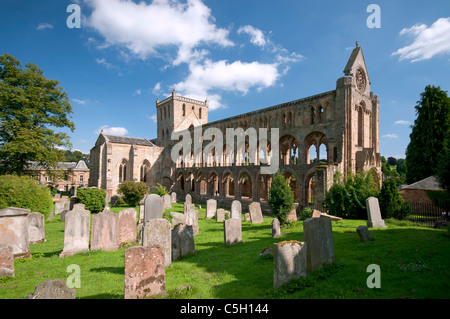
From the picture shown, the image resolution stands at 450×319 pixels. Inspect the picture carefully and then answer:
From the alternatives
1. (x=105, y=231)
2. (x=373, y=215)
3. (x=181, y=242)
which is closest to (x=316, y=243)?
(x=181, y=242)

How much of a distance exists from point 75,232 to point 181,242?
424 centimetres

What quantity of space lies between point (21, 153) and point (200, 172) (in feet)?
57.5

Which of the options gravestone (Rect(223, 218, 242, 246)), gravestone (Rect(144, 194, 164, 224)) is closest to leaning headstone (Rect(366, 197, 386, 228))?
gravestone (Rect(223, 218, 242, 246))

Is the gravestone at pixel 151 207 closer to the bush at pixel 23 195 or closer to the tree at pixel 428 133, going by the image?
the bush at pixel 23 195

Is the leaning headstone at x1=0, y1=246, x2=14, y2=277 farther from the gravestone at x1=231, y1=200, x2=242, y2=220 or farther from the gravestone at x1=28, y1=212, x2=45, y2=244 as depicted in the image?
the gravestone at x1=231, y1=200, x2=242, y2=220

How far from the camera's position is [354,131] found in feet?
60.7

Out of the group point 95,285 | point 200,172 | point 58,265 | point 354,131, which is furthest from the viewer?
point 200,172

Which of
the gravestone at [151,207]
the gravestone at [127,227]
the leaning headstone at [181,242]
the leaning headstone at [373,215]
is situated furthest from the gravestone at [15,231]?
the leaning headstone at [373,215]

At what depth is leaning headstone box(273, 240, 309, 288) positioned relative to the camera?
5000mm

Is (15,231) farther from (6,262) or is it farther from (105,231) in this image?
(105,231)

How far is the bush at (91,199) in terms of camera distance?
19645mm

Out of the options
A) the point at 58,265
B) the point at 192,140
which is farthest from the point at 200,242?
the point at 192,140

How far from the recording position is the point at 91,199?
1995 cm
